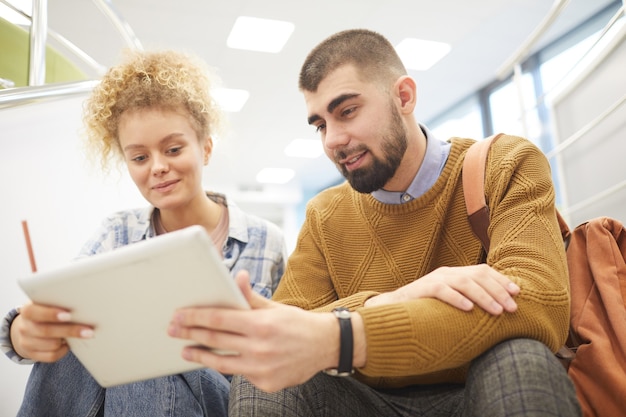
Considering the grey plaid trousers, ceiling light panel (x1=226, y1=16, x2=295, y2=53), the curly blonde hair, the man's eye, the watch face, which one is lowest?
the grey plaid trousers

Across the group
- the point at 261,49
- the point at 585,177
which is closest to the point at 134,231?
the point at 585,177

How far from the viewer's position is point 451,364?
29.4 inches

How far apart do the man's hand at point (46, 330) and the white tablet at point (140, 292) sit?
0.04 ft

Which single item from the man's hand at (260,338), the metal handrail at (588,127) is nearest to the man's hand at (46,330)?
the man's hand at (260,338)

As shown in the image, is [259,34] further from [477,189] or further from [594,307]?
[594,307]

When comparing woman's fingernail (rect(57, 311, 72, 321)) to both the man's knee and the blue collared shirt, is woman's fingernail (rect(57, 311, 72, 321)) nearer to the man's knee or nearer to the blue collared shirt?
the man's knee

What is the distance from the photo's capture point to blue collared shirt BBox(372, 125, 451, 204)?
1141 millimetres

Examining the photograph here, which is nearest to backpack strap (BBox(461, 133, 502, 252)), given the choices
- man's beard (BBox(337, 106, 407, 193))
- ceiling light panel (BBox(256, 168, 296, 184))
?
man's beard (BBox(337, 106, 407, 193))

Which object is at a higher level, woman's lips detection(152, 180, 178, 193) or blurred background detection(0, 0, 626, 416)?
blurred background detection(0, 0, 626, 416)

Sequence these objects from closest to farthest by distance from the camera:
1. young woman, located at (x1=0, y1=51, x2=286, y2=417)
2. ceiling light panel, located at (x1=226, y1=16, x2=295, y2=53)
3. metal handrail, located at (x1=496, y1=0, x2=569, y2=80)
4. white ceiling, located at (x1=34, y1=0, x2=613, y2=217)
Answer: young woman, located at (x1=0, y1=51, x2=286, y2=417), metal handrail, located at (x1=496, y1=0, x2=569, y2=80), white ceiling, located at (x1=34, y1=0, x2=613, y2=217), ceiling light panel, located at (x1=226, y1=16, x2=295, y2=53)

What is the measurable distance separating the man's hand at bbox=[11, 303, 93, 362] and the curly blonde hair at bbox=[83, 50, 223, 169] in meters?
0.69

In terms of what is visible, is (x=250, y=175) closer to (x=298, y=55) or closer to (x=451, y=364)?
(x=298, y=55)

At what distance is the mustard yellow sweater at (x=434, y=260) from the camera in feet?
2.39

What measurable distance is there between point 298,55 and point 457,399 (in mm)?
3540
